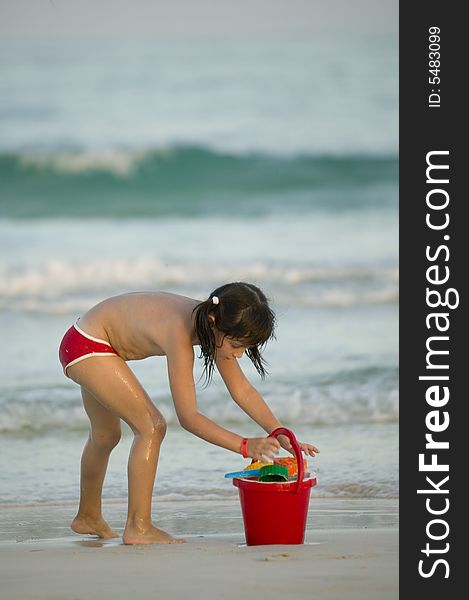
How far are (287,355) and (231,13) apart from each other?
27.7 feet

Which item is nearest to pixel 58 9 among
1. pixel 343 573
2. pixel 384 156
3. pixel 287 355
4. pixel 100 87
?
pixel 100 87

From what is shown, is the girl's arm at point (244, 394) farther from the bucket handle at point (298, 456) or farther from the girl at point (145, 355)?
the bucket handle at point (298, 456)

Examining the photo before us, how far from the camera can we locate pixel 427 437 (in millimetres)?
3779

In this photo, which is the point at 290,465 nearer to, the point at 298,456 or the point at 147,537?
the point at 298,456

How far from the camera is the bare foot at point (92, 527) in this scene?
3734 millimetres

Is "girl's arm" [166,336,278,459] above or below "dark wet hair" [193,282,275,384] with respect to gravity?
below

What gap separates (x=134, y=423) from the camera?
3.57 meters

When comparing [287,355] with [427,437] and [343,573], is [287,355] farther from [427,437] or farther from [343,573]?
[343,573]

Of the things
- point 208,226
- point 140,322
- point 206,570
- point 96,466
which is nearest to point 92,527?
point 96,466

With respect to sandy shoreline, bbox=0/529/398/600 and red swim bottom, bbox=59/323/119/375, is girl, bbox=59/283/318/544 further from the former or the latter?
sandy shoreline, bbox=0/529/398/600

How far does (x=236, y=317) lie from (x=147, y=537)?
760mm

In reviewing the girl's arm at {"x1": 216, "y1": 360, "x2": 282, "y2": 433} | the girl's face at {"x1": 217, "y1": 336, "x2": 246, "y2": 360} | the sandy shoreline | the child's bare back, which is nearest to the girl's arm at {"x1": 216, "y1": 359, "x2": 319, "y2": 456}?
the girl's arm at {"x1": 216, "y1": 360, "x2": 282, "y2": 433}

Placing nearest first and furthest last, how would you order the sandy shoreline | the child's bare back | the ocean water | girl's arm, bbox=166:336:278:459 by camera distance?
the sandy shoreline
girl's arm, bbox=166:336:278:459
the child's bare back
the ocean water

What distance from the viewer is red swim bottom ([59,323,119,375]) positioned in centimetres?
363
